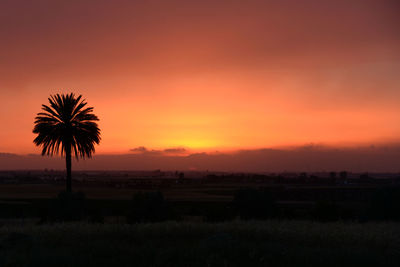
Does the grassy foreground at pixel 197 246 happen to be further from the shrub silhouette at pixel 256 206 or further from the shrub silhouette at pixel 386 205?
the shrub silhouette at pixel 256 206

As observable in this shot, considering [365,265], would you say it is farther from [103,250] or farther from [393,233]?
[103,250]

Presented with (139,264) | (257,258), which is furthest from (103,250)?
(257,258)

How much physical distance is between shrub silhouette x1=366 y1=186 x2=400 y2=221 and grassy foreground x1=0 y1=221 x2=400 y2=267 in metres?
11.0

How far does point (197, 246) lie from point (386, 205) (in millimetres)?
20349

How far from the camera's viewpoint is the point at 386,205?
28656 millimetres

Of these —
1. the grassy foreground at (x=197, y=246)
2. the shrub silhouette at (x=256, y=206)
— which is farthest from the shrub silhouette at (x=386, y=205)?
the grassy foreground at (x=197, y=246)

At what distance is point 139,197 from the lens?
28125mm

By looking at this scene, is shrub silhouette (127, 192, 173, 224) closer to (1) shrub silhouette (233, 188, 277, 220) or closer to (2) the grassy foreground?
(1) shrub silhouette (233, 188, 277, 220)

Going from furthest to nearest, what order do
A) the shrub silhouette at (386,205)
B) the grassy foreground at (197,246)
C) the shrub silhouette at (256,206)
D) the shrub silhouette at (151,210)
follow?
the shrub silhouette at (256,206) → the shrub silhouette at (386,205) → the shrub silhouette at (151,210) → the grassy foreground at (197,246)

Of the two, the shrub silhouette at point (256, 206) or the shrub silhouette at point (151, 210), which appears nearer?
the shrub silhouette at point (151, 210)

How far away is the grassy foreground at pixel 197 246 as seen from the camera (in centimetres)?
1173

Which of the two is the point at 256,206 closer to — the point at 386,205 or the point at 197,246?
the point at 386,205

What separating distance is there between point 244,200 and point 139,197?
8.06m

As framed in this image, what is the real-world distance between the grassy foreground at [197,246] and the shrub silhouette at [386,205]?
1096 cm
